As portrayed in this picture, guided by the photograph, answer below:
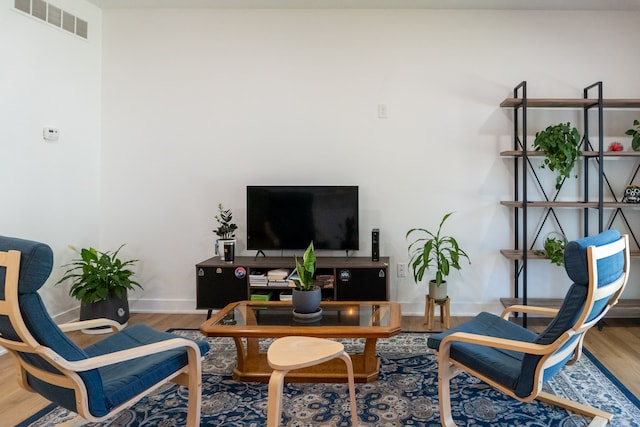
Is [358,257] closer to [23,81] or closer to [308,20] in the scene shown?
[308,20]

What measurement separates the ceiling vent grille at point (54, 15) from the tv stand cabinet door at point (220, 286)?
2351 mm

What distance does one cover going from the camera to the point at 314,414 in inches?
84.7

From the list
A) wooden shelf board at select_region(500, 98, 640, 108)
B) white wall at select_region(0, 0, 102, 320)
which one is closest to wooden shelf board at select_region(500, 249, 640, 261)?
wooden shelf board at select_region(500, 98, 640, 108)

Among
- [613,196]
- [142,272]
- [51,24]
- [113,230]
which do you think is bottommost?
[142,272]

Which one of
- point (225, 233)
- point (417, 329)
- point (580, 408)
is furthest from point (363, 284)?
point (580, 408)

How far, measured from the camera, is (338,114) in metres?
3.95

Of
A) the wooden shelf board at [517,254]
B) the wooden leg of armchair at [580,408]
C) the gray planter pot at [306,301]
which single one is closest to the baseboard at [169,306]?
the gray planter pot at [306,301]

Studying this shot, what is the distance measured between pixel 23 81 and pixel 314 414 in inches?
126

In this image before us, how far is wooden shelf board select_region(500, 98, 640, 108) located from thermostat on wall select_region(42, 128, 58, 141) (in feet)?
→ 12.4

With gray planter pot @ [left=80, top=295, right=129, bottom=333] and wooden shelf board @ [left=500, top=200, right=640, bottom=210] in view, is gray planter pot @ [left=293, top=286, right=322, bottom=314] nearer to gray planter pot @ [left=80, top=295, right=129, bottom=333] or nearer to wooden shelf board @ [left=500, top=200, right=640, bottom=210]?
gray planter pot @ [left=80, top=295, right=129, bottom=333]

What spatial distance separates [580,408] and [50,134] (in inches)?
161

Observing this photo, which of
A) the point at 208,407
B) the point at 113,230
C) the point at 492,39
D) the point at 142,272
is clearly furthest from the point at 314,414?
the point at 492,39

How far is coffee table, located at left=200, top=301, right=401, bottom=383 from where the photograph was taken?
7.51 ft

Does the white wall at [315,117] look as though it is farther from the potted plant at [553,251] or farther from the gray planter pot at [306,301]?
the gray planter pot at [306,301]
